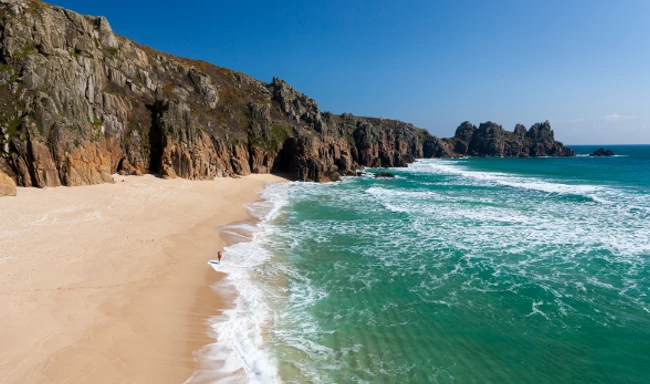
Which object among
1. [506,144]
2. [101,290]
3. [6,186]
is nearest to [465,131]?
[506,144]

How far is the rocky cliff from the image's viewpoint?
32031 mm

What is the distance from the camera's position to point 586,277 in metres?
17.8

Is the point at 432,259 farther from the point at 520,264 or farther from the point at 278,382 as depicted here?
the point at 278,382

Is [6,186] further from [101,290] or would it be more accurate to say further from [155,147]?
[101,290]

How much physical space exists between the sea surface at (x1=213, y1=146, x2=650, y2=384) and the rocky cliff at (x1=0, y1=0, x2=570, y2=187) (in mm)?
21983

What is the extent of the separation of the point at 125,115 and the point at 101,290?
1463 inches

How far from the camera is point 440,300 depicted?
15.3m

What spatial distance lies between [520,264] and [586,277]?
308cm

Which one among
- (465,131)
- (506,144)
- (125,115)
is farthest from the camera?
(465,131)

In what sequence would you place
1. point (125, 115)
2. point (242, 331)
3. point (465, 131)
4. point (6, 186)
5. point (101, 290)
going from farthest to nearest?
point (465, 131), point (125, 115), point (6, 186), point (101, 290), point (242, 331)

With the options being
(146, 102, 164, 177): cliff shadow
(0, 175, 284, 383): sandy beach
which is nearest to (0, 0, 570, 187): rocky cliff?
(146, 102, 164, 177): cliff shadow

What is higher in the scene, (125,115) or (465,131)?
(465,131)

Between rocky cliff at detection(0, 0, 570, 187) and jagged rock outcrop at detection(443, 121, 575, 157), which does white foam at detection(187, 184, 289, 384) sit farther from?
jagged rock outcrop at detection(443, 121, 575, 157)

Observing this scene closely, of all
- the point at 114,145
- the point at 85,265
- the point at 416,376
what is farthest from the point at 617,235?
the point at 114,145
